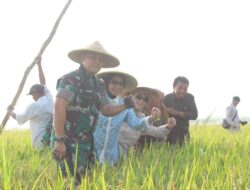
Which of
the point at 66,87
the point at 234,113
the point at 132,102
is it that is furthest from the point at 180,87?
the point at 234,113

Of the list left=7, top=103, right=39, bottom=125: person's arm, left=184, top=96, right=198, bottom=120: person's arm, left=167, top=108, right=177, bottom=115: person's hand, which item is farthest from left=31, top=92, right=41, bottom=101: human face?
left=184, top=96, right=198, bottom=120: person's arm

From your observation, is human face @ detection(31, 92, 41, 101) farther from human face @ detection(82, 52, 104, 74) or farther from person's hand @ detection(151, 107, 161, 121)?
human face @ detection(82, 52, 104, 74)

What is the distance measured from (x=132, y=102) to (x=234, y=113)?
Result: 7472mm

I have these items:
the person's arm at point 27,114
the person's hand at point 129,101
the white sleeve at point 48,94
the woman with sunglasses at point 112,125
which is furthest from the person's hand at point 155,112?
the white sleeve at point 48,94

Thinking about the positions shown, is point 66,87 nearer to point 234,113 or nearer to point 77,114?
point 77,114

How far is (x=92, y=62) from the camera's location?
3686 millimetres

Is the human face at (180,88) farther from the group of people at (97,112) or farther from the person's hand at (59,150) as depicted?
the person's hand at (59,150)

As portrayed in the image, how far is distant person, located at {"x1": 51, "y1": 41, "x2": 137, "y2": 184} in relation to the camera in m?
3.48

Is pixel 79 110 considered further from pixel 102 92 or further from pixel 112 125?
pixel 112 125

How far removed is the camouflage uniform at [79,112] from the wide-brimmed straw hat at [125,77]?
2.78ft

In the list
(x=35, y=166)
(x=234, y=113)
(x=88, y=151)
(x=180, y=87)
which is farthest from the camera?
(x=234, y=113)

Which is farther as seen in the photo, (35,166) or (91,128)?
(35,166)

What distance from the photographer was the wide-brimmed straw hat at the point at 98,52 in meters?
3.68

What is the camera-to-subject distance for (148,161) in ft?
15.0
